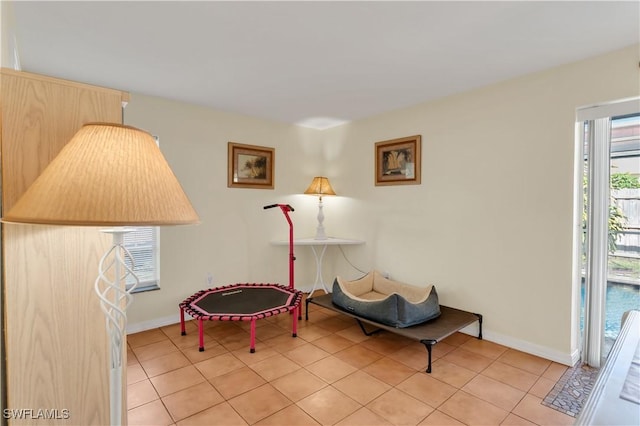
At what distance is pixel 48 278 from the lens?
1162 millimetres

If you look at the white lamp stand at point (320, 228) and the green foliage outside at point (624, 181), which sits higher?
the green foliage outside at point (624, 181)

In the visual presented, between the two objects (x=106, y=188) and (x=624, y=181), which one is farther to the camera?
(x=624, y=181)

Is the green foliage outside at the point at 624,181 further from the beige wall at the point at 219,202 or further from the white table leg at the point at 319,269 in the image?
the beige wall at the point at 219,202

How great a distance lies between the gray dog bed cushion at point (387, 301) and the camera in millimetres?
2719

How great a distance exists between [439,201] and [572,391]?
1836 millimetres

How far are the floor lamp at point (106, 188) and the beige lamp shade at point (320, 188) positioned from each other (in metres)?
3.22

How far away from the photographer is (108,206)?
2.52 ft

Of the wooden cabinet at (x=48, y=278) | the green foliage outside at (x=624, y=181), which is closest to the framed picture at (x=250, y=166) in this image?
the wooden cabinet at (x=48, y=278)

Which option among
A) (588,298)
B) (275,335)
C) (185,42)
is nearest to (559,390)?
(588,298)

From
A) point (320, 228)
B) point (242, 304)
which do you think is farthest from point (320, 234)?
point (242, 304)

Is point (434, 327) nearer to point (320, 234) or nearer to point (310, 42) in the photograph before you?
point (320, 234)

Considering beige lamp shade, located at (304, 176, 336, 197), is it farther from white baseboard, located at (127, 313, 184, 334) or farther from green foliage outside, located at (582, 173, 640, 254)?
green foliage outside, located at (582, 173, 640, 254)

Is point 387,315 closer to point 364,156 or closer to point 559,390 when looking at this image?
point 559,390

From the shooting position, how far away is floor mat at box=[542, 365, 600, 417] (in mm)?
2006
